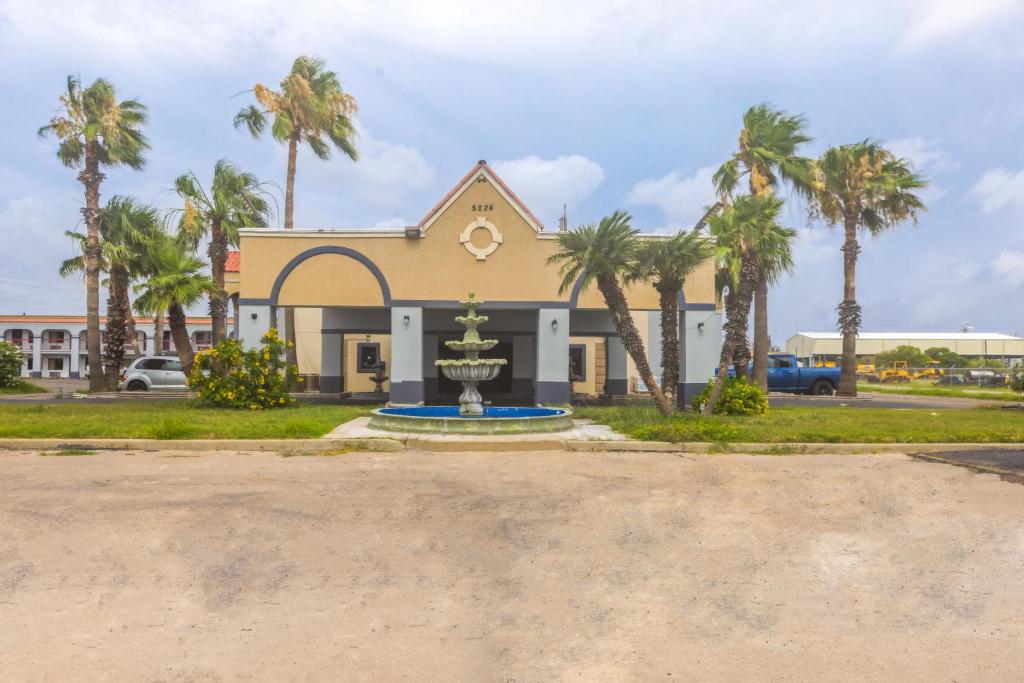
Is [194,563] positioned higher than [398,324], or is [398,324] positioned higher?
[398,324]

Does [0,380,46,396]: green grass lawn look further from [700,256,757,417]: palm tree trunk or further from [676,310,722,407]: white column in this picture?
[700,256,757,417]: palm tree trunk

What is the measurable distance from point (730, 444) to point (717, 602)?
7.17 metres

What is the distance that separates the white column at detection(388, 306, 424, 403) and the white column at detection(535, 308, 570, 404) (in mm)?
3473

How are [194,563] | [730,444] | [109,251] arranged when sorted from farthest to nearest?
1. [109,251]
2. [730,444]
3. [194,563]

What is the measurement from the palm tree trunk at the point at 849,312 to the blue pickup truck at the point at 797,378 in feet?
3.88

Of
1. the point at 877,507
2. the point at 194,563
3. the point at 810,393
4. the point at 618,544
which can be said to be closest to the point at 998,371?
the point at 810,393

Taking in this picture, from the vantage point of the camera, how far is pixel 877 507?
24.3 ft

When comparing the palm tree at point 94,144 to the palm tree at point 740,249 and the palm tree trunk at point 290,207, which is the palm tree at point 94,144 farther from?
the palm tree at point 740,249

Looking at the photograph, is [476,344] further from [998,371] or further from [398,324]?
[998,371]

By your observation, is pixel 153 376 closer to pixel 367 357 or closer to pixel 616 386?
pixel 367 357

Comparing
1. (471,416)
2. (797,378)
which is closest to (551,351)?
(471,416)

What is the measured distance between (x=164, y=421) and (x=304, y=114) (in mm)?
20268

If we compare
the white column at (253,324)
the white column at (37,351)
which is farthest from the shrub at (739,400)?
the white column at (37,351)

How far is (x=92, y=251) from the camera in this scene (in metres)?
26.1
